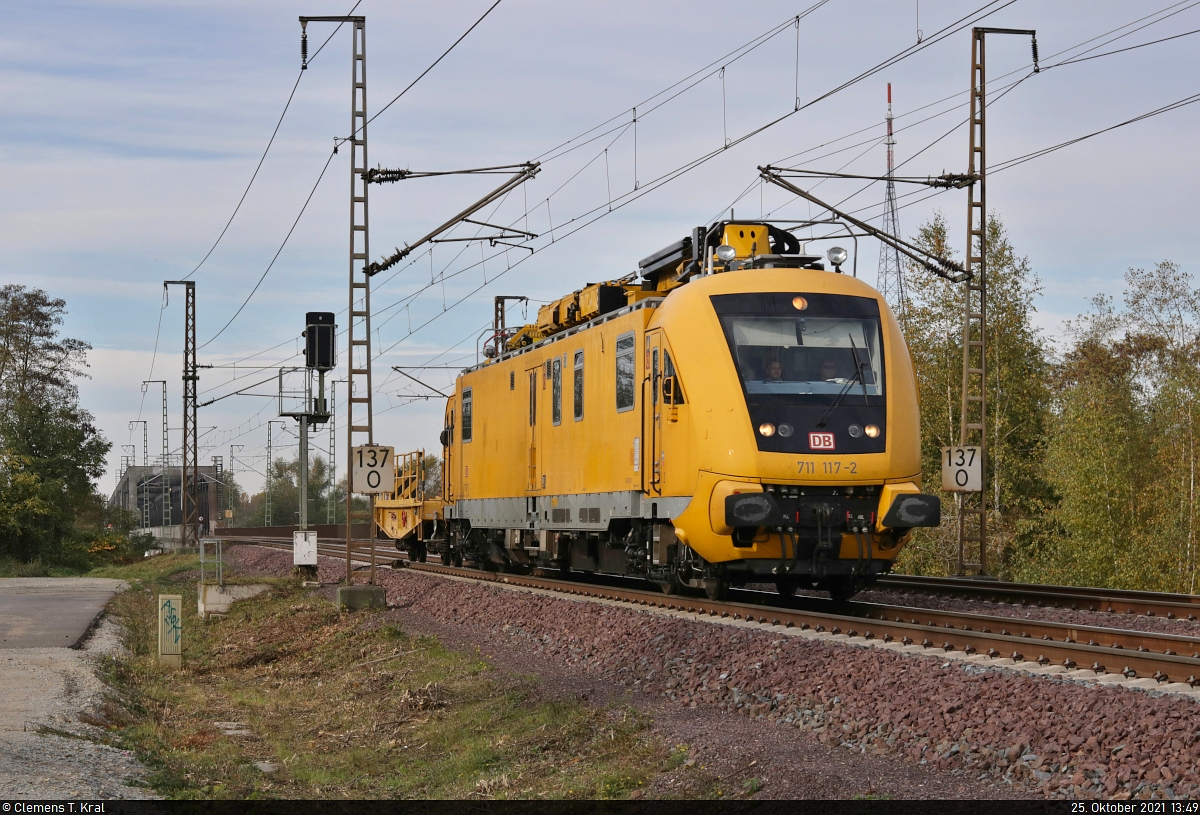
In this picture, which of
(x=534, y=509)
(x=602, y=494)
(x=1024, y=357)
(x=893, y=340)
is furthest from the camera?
(x=1024, y=357)

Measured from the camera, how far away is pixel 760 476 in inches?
562

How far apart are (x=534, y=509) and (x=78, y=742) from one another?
38.2 feet

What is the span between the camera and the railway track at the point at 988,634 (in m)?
10.1

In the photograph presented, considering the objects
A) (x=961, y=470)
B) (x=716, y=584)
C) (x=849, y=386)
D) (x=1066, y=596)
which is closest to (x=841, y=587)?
(x=716, y=584)

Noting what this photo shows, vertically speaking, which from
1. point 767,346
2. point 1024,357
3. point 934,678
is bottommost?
point 934,678

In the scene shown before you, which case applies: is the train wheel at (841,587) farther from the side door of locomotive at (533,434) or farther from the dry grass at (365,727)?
the side door of locomotive at (533,434)

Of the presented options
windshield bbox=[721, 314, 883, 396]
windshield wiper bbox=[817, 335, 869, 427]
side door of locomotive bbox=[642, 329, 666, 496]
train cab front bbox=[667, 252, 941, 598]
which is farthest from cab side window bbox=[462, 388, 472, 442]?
windshield wiper bbox=[817, 335, 869, 427]

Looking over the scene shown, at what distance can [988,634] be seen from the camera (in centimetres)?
1166

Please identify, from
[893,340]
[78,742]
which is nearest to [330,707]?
[78,742]

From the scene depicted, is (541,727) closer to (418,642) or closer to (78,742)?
(78,742)

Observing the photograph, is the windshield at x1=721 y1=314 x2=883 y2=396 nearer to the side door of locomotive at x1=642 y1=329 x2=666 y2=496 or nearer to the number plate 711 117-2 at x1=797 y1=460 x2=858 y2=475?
the number plate 711 117-2 at x1=797 y1=460 x2=858 y2=475

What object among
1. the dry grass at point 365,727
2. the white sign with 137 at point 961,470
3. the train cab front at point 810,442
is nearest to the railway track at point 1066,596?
the white sign with 137 at point 961,470

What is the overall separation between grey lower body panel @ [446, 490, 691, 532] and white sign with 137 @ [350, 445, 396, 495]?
8.07 feet

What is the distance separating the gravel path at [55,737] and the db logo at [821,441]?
7.78 metres
